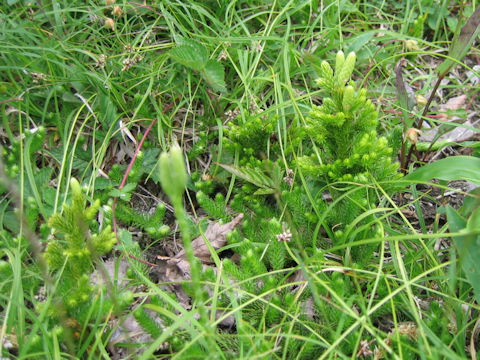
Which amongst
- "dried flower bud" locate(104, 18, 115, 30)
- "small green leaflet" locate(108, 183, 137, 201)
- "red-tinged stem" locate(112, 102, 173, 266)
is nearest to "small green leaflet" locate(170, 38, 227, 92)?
"red-tinged stem" locate(112, 102, 173, 266)

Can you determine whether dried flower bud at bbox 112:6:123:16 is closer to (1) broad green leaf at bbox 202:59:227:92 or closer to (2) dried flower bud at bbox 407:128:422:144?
(1) broad green leaf at bbox 202:59:227:92

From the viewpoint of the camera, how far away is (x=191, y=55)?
100 inches

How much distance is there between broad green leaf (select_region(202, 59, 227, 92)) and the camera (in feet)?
8.50

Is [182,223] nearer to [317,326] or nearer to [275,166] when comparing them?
[317,326]

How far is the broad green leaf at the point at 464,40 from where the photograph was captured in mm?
2112

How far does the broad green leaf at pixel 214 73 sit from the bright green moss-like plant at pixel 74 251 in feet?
3.46

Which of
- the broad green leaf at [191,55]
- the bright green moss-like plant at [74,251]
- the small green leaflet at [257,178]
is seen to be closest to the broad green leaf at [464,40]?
the small green leaflet at [257,178]

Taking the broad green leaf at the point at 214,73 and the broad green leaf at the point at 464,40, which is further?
the broad green leaf at the point at 214,73

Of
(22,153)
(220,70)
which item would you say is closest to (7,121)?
(22,153)

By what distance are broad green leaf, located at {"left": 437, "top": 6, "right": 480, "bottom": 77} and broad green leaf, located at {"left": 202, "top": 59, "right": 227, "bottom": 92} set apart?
1187mm

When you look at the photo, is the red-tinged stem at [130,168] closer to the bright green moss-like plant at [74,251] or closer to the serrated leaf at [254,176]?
the bright green moss-like plant at [74,251]

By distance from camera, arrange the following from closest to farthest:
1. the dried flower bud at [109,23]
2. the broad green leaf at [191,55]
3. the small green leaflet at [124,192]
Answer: the small green leaflet at [124,192], the broad green leaf at [191,55], the dried flower bud at [109,23]

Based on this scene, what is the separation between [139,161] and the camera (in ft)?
8.18

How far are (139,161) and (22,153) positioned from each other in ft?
2.03
